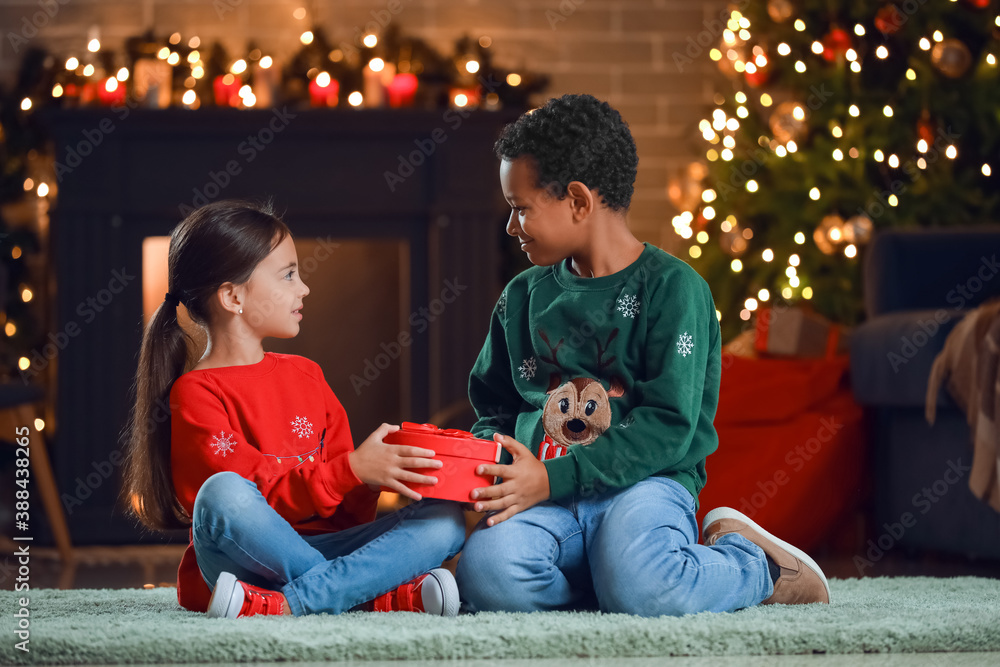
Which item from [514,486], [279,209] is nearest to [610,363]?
[514,486]

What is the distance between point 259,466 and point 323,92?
1.97 meters

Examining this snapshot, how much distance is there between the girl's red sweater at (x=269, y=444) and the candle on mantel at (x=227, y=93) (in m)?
1.79

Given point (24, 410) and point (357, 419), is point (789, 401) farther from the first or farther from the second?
point (24, 410)

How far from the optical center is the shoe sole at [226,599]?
1.24m

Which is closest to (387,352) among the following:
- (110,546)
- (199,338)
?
(110,546)

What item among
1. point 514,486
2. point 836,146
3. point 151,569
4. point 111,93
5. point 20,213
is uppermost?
point 111,93

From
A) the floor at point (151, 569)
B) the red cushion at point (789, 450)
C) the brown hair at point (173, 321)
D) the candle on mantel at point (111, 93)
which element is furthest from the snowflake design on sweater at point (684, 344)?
the candle on mantel at point (111, 93)

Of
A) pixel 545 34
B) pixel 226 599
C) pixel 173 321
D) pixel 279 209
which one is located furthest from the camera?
pixel 545 34

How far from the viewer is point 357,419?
3.18 m

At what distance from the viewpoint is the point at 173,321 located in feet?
4.79

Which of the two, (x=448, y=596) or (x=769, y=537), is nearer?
(x=448, y=596)

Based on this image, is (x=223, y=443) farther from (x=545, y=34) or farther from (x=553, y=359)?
(x=545, y=34)

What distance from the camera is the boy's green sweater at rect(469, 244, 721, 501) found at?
4.33ft

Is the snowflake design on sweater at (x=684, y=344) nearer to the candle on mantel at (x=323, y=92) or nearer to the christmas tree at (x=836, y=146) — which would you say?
the christmas tree at (x=836, y=146)
